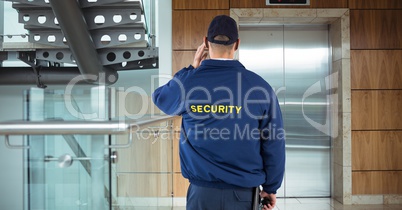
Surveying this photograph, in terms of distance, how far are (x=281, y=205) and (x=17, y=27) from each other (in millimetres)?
4219

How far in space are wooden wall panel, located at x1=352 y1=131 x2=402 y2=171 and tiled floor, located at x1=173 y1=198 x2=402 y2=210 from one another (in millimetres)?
507

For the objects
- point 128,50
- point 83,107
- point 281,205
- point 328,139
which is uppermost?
point 128,50

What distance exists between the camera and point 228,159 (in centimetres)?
166

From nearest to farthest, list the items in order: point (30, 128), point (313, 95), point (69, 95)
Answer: point (30, 128)
point (69, 95)
point (313, 95)

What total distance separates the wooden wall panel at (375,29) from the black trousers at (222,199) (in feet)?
14.2

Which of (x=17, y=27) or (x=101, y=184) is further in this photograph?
(x=17, y=27)

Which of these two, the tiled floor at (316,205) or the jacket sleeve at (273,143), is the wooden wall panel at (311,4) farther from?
the jacket sleeve at (273,143)

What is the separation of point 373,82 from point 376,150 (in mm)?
898

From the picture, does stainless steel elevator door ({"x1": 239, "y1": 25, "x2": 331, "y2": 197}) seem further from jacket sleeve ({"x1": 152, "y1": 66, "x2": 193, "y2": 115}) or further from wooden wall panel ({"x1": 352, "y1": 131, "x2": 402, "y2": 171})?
jacket sleeve ({"x1": 152, "y1": 66, "x2": 193, "y2": 115})

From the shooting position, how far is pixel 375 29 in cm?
548

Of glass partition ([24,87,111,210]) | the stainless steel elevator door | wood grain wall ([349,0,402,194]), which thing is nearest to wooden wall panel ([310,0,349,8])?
wood grain wall ([349,0,402,194])

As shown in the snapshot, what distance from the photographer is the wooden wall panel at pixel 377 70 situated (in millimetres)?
5461

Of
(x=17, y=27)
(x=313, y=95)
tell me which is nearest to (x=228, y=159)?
(x=313, y=95)

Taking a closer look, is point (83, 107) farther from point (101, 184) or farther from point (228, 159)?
point (228, 159)
